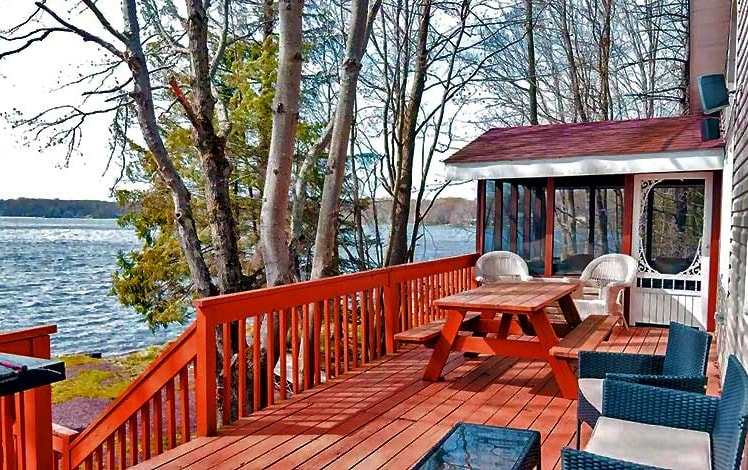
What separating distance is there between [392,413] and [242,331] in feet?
3.77

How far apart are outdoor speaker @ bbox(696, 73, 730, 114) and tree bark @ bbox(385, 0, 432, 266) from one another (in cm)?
751

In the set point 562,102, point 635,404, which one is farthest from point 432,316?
point 562,102

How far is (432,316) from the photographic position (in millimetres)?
6508

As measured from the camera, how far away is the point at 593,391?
2979 millimetres

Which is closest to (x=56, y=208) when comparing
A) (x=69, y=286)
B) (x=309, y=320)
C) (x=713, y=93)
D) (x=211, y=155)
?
(x=69, y=286)

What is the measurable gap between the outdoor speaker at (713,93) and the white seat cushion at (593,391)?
2284 mm

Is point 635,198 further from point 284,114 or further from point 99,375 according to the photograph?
point 99,375

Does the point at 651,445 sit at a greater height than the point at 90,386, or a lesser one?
greater

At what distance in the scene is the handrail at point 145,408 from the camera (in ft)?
11.4

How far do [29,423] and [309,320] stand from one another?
2265mm

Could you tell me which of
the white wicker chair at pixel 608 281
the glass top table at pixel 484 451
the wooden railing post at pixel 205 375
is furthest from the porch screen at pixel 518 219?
the glass top table at pixel 484 451

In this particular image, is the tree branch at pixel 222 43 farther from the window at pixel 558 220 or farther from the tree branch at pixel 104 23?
the window at pixel 558 220

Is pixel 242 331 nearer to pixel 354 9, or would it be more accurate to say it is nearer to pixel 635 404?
pixel 635 404

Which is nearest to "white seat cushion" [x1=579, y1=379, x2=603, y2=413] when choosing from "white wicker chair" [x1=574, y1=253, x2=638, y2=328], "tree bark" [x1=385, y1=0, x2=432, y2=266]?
"white wicker chair" [x1=574, y1=253, x2=638, y2=328]
